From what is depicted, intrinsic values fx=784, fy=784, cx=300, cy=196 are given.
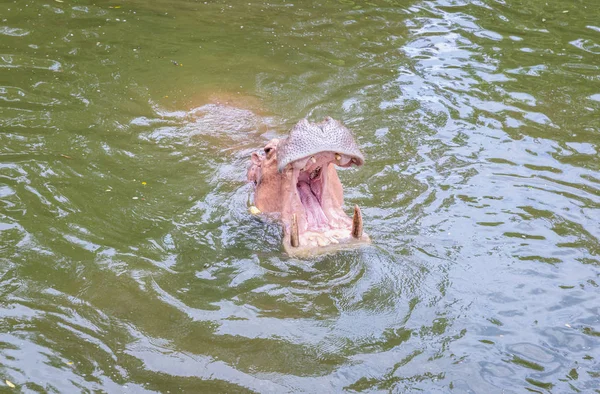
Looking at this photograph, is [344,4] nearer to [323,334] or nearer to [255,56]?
[255,56]

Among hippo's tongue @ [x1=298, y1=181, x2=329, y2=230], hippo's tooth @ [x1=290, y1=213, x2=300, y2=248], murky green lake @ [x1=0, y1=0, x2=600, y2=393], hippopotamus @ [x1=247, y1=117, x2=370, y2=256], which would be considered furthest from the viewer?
hippo's tongue @ [x1=298, y1=181, x2=329, y2=230]

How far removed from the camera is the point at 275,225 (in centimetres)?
636

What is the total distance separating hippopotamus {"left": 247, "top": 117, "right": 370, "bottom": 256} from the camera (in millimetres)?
5734

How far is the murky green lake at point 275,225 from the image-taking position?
16.5ft

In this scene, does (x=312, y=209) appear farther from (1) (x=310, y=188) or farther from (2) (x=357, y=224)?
(2) (x=357, y=224)

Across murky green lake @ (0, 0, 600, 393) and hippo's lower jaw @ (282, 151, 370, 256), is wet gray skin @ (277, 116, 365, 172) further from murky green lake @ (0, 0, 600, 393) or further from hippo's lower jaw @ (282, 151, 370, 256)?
murky green lake @ (0, 0, 600, 393)

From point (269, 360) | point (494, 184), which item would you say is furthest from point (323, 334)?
point (494, 184)

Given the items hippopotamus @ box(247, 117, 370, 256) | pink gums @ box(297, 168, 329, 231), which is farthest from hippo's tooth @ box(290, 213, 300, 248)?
pink gums @ box(297, 168, 329, 231)

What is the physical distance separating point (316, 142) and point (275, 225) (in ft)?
3.13

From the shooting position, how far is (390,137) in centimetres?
819

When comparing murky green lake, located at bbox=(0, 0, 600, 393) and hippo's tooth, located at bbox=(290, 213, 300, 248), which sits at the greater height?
hippo's tooth, located at bbox=(290, 213, 300, 248)

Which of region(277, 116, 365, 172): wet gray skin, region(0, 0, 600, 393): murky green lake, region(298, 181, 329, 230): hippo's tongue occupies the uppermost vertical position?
region(277, 116, 365, 172): wet gray skin

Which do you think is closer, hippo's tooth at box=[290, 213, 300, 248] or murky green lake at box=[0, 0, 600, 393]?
murky green lake at box=[0, 0, 600, 393]

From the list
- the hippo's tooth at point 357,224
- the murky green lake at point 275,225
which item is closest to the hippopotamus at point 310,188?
the hippo's tooth at point 357,224
